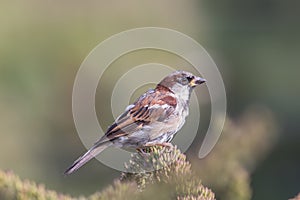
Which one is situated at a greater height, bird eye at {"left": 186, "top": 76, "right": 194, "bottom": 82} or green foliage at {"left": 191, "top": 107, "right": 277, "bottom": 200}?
bird eye at {"left": 186, "top": 76, "right": 194, "bottom": 82}

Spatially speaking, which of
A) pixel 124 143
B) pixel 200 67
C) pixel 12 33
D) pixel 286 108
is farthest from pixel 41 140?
pixel 124 143

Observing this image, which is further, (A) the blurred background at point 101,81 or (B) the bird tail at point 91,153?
(A) the blurred background at point 101,81

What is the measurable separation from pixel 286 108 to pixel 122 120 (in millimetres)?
7909

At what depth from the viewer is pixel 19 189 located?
6.14ft

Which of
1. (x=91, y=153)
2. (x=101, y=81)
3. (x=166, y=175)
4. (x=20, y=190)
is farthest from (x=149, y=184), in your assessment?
(x=101, y=81)

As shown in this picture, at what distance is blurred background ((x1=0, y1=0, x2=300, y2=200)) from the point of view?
795 cm

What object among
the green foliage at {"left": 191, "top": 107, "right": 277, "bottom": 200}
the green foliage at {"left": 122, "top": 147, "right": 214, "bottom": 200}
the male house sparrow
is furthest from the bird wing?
the green foliage at {"left": 191, "top": 107, "right": 277, "bottom": 200}

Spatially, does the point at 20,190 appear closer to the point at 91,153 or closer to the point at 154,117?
the point at 91,153

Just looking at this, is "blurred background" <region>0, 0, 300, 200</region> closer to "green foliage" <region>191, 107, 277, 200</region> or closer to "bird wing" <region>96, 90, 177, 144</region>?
"bird wing" <region>96, 90, 177, 144</region>

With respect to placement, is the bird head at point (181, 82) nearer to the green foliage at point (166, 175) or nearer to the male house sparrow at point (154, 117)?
the male house sparrow at point (154, 117)

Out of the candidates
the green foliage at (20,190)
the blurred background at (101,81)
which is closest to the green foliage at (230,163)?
the green foliage at (20,190)

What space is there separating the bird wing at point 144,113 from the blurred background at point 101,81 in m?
1.61

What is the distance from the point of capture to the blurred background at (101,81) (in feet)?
26.1

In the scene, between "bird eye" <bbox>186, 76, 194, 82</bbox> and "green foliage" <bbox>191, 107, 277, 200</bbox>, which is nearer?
"green foliage" <bbox>191, 107, 277, 200</bbox>
